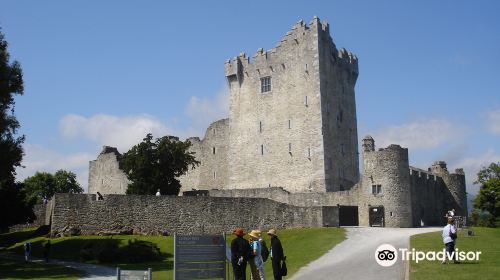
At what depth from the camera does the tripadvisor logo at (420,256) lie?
827 inches

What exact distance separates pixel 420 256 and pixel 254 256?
870 cm

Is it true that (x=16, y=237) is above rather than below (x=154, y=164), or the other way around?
below

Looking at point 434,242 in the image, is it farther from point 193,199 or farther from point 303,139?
point 303,139

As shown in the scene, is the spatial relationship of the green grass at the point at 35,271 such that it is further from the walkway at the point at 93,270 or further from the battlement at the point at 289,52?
the battlement at the point at 289,52

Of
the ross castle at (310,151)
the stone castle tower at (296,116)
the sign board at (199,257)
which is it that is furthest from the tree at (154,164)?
the sign board at (199,257)

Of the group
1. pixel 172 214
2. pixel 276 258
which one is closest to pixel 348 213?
pixel 172 214

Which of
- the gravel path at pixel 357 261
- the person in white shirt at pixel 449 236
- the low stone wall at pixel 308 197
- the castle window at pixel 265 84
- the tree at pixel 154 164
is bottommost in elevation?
the gravel path at pixel 357 261

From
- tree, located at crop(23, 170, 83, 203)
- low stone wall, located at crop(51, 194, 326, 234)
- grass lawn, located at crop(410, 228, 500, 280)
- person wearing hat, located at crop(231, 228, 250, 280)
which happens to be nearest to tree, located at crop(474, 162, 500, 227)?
low stone wall, located at crop(51, 194, 326, 234)

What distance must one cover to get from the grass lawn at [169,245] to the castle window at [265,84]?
19069 mm

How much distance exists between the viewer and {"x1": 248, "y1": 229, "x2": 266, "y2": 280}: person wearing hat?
17.1 metres

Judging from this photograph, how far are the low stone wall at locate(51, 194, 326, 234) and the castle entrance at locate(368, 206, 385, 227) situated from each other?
3368 mm

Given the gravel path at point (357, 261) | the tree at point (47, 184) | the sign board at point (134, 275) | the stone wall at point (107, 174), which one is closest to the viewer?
the sign board at point (134, 275)

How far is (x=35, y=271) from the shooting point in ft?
88.6

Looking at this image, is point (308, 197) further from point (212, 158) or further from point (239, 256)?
point (239, 256)
